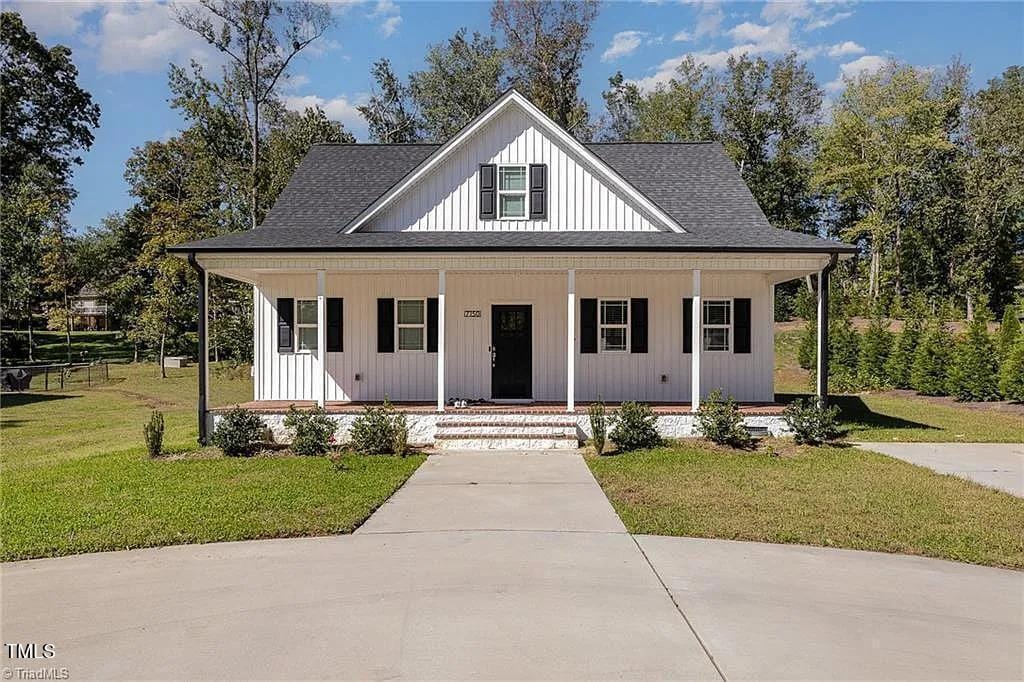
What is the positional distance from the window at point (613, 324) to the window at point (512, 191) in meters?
2.67

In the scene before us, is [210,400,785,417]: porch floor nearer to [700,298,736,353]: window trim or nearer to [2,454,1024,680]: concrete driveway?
[700,298,736,353]: window trim

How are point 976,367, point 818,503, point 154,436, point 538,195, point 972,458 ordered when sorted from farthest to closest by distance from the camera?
point 976,367, point 538,195, point 154,436, point 972,458, point 818,503

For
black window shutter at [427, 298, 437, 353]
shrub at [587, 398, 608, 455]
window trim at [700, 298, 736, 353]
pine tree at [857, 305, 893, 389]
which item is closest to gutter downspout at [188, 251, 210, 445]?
black window shutter at [427, 298, 437, 353]

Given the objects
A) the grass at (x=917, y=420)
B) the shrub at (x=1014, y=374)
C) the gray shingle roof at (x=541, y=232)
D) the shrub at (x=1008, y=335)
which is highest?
the gray shingle roof at (x=541, y=232)

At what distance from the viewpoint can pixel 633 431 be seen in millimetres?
11656

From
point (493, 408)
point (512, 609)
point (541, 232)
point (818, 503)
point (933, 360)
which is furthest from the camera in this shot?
point (933, 360)

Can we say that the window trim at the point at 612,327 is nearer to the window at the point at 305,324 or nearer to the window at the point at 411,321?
the window at the point at 411,321

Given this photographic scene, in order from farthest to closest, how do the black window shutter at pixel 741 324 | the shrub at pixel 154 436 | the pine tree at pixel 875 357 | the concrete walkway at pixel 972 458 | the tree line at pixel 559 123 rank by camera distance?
1. the tree line at pixel 559 123
2. the pine tree at pixel 875 357
3. the black window shutter at pixel 741 324
4. the shrub at pixel 154 436
5. the concrete walkway at pixel 972 458

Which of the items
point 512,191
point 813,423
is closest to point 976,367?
point 813,423

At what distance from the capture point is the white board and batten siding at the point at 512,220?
13844 mm

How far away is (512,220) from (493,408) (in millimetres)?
3979

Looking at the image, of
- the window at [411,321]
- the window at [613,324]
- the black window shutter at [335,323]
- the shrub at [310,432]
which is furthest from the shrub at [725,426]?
the black window shutter at [335,323]

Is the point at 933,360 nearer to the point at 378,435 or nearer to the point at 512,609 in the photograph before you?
the point at 378,435

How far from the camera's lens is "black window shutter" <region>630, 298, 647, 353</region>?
1438 centimetres
